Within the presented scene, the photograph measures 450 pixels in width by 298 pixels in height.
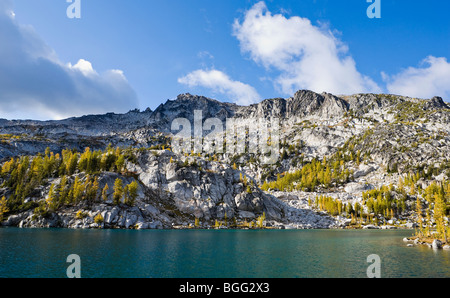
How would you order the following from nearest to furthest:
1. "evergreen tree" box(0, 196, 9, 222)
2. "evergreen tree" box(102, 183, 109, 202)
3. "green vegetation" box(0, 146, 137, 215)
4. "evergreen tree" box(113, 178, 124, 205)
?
1. "evergreen tree" box(0, 196, 9, 222)
2. "green vegetation" box(0, 146, 137, 215)
3. "evergreen tree" box(102, 183, 109, 202)
4. "evergreen tree" box(113, 178, 124, 205)

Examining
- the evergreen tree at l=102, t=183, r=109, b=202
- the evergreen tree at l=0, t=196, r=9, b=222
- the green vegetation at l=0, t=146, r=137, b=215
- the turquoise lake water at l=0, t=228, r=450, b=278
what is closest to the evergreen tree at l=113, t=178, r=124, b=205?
the green vegetation at l=0, t=146, r=137, b=215

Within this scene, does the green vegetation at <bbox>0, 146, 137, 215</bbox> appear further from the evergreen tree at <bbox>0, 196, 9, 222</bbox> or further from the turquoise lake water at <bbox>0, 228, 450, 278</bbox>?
the turquoise lake water at <bbox>0, 228, 450, 278</bbox>

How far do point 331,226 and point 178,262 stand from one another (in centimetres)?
15614

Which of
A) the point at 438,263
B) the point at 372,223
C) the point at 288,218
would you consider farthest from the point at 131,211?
the point at 372,223

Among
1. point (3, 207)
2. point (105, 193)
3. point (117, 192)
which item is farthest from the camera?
point (105, 193)

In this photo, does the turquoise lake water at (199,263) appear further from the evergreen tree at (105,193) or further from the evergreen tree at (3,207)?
the evergreen tree at (3,207)

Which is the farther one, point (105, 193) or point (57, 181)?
point (57, 181)

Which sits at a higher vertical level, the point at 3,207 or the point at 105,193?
the point at 105,193

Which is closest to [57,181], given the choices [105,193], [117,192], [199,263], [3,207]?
[3,207]

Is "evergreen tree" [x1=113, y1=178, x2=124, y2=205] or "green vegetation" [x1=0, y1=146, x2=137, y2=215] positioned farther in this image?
"evergreen tree" [x1=113, y1=178, x2=124, y2=205]

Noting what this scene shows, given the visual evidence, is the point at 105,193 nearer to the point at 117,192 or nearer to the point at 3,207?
the point at 117,192

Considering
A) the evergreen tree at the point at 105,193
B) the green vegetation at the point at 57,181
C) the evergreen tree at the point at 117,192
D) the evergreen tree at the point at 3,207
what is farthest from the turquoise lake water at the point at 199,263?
the evergreen tree at the point at 3,207
